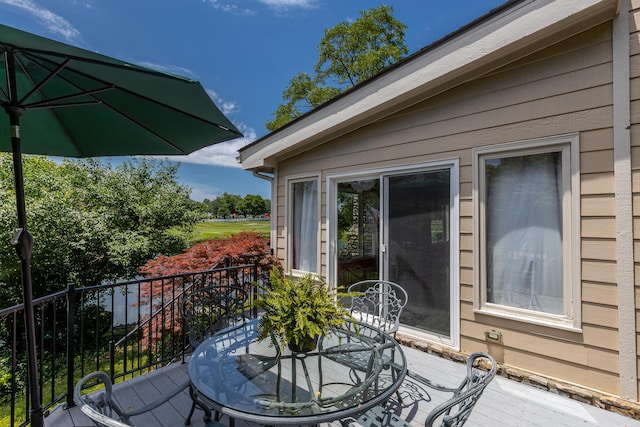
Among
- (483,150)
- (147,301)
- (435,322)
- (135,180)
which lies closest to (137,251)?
(135,180)

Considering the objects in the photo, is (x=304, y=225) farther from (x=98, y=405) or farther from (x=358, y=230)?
(x=98, y=405)

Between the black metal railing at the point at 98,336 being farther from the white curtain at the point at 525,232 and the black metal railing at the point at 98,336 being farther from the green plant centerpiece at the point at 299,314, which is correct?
the white curtain at the point at 525,232

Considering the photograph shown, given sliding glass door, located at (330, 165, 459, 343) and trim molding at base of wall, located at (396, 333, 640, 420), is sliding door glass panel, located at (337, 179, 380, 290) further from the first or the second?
trim molding at base of wall, located at (396, 333, 640, 420)

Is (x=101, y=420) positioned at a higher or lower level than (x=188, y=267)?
higher

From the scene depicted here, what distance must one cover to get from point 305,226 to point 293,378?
→ 2.93 meters

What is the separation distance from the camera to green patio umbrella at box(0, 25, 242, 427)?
1.43 m

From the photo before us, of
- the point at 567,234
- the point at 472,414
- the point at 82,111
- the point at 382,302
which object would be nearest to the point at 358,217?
the point at 382,302

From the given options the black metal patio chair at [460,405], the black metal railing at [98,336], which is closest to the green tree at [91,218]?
the black metal railing at [98,336]

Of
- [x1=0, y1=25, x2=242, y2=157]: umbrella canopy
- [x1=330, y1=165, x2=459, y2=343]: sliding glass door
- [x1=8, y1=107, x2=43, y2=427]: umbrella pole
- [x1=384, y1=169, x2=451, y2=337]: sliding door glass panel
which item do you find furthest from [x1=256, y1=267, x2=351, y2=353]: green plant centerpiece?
[x1=384, y1=169, x2=451, y2=337]: sliding door glass panel

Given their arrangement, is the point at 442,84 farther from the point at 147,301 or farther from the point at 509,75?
the point at 147,301

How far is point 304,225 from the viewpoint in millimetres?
4484

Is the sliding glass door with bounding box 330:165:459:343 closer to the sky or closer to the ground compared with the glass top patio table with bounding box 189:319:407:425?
closer to the sky

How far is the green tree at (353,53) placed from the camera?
31.6 feet

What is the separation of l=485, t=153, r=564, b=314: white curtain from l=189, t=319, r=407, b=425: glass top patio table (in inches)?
54.2
